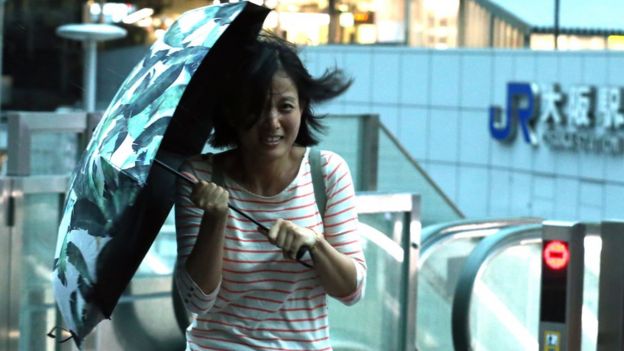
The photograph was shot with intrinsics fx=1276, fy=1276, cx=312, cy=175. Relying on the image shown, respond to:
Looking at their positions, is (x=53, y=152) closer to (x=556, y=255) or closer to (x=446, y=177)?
(x=556, y=255)

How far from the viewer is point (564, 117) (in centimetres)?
2139

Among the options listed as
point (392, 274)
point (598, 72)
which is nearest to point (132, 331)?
point (392, 274)

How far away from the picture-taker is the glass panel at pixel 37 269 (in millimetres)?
A: 4613

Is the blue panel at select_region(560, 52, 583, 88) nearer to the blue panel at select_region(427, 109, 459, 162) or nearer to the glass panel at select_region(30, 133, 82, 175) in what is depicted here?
the blue panel at select_region(427, 109, 459, 162)

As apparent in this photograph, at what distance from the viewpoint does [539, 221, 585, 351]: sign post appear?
173 inches

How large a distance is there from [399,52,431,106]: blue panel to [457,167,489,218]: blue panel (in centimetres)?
199

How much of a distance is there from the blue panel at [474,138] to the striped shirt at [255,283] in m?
21.6

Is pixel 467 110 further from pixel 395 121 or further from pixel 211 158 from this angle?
pixel 211 158

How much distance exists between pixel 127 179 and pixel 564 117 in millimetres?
19818

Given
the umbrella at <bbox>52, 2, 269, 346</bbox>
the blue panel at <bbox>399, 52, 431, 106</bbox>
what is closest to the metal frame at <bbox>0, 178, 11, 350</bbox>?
the umbrella at <bbox>52, 2, 269, 346</bbox>

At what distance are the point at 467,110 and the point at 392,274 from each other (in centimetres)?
1922

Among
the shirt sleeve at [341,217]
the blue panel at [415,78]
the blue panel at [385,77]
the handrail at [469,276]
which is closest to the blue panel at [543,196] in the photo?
the blue panel at [415,78]

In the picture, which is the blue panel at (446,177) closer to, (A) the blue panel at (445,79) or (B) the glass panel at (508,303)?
(A) the blue panel at (445,79)

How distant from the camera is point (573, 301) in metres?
4.48
